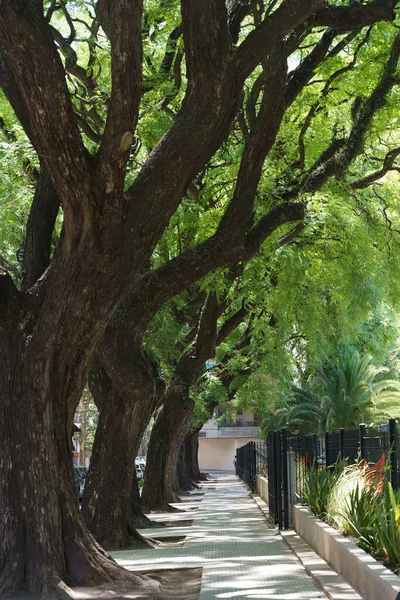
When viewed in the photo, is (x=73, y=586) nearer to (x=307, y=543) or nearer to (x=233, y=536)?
(x=307, y=543)

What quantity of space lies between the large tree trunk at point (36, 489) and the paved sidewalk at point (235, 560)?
1.41 metres

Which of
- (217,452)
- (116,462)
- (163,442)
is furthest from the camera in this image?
(217,452)

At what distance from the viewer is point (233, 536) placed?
56.3ft

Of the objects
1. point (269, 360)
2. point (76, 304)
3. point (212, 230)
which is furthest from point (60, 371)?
point (269, 360)

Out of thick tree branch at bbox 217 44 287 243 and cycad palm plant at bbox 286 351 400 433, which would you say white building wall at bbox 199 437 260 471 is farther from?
thick tree branch at bbox 217 44 287 243

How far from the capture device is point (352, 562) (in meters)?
8.86

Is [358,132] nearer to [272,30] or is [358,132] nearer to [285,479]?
[272,30]

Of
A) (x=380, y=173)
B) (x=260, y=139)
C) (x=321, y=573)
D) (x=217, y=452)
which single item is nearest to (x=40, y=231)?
(x=260, y=139)

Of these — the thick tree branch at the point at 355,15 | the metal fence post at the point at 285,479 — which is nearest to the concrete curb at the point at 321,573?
the metal fence post at the point at 285,479

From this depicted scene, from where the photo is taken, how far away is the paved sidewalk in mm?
9914

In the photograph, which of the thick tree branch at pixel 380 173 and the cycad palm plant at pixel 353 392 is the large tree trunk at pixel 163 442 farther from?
the cycad palm plant at pixel 353 392

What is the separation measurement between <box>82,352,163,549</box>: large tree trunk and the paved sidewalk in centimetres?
61

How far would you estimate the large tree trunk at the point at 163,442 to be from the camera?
25078mm

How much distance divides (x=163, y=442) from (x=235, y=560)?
506 inches
